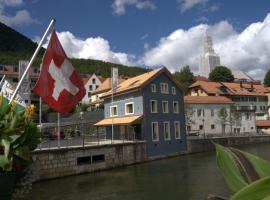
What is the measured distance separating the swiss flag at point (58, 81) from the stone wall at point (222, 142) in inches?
883

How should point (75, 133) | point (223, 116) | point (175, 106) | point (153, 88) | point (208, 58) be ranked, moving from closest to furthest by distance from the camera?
point (153, 88) → point (175, 106) → point (75, 133) → point (223, 116) → point (208, 58)

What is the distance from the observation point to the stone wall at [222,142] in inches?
1569

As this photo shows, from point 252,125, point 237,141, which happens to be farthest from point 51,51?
point 252,125

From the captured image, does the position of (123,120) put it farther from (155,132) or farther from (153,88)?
(153,88)

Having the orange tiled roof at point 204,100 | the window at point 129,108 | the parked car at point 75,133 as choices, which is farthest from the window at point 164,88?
the orange tiled roof at point 204,100

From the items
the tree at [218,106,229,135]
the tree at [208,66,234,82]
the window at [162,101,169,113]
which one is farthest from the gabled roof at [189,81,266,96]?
the window at [162,101,169,113]

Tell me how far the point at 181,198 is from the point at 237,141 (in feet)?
108

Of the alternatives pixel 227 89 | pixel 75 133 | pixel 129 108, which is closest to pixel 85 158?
pixel 129 108

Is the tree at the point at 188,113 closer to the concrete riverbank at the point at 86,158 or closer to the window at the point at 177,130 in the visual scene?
the window at the point at 177,130

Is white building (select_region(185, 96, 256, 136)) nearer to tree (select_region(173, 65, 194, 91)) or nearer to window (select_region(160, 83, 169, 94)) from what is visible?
window (select_region(160, 83, 169, 94))

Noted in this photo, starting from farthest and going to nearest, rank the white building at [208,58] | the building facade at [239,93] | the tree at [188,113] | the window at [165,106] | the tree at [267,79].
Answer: the white building at [208,58] < the tree at [267,79] < the building facade at [239,93] < the tree at [188,113] < the window at [165,106]

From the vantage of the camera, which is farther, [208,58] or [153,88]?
[208,58]

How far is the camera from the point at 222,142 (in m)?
46.7

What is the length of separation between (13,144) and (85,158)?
27.7 meters
